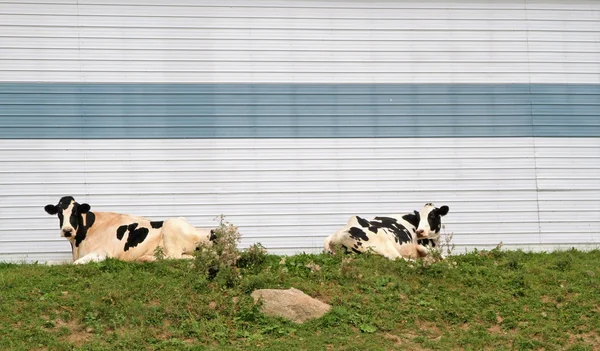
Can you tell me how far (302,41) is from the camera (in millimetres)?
18750

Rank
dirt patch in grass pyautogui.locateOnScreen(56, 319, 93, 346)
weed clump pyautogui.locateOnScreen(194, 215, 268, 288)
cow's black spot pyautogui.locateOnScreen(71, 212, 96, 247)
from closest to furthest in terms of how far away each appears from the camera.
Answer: dirt patch in grass pyautogui.locateOnScreen(56, 319, 93, 346) < weed clump pyautogui.locateOnScreen(194, 215, 268, 288) < cow's black spot pyautogui.locateOnScreen(71, 212, 96, 247)

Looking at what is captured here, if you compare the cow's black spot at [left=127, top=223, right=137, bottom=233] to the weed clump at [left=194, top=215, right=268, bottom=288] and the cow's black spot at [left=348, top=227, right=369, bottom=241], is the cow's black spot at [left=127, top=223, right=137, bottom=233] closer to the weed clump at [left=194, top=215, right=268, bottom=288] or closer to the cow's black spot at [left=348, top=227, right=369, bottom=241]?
the weed clump at [left=194, top=215, right=268, bottom=288]

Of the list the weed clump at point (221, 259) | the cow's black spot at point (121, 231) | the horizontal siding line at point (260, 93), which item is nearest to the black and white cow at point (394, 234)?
the weed clump at point (221, 259)

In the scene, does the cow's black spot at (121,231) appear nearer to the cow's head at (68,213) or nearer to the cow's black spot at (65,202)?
the cow's head at (68,213)

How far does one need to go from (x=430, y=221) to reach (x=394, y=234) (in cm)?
84

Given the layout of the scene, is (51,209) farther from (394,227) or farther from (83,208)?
(394,227)

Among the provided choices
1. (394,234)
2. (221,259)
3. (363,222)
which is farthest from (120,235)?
(394,234)

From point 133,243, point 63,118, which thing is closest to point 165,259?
point 133,243

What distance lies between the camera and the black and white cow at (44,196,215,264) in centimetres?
1639

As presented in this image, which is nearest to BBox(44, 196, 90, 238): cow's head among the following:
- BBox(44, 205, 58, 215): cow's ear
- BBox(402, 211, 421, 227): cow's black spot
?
BBox(44, 205, 58, 215): cow's ear

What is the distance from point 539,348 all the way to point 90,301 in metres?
5.83

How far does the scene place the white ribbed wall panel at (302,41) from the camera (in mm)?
18250

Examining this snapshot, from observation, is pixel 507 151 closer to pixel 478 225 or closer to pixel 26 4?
pixel 478 225

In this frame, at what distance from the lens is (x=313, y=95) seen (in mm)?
Answer: 18672
